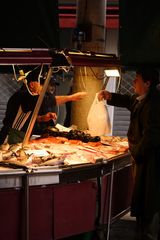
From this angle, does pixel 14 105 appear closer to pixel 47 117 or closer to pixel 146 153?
pixel 47 117

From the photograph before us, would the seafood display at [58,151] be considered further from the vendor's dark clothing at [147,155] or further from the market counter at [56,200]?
the vendor's dark clothing at [147,155]

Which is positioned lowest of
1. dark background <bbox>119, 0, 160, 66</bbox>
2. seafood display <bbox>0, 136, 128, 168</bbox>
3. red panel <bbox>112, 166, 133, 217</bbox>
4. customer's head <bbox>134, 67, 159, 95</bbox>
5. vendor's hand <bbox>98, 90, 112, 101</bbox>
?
red panel <bbox>112, 166, 133, 217</bbox>

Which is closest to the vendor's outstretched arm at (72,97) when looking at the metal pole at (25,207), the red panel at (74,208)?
the red panel at (74,208)

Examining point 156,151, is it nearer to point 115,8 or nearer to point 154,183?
point 154,183

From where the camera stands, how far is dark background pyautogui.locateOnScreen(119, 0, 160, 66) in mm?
5461

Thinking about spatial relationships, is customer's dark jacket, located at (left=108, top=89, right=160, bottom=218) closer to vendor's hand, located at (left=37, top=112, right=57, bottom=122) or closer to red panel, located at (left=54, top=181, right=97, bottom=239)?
red panel, located at (left=54, top=181, right=97, bottom=239)

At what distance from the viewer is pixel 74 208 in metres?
4.53

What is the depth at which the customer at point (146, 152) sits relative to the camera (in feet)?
15.8

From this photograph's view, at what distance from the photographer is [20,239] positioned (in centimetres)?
418

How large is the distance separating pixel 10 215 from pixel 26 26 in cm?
237

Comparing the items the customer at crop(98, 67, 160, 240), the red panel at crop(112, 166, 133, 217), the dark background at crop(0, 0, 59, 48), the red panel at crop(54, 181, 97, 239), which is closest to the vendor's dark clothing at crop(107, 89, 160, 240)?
the customer at crop(98, 67, 160, 240)

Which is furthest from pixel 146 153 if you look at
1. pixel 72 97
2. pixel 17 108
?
pixel 17 108

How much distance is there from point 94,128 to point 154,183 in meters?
1.44

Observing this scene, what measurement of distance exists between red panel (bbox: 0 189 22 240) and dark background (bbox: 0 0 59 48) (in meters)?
1.85
